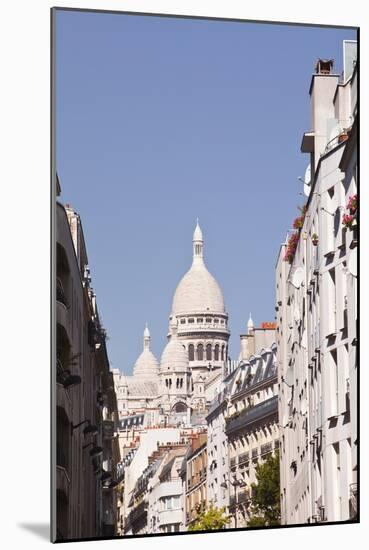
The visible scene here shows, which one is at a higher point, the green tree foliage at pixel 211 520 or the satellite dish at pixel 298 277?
the satellite dish at pixel 298 277

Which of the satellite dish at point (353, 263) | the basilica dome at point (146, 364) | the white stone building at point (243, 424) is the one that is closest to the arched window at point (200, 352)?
the white stone building at point (243, 424)

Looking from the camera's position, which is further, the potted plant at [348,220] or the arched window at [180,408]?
the potted plant at [348,220]

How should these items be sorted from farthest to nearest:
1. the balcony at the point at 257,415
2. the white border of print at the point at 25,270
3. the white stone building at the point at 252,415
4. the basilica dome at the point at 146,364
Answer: the balcony at the point at 257,415, the white stone building at the point at 252,415, the basilica dome at the point at 146,364, the white border of print at the point at 25,270

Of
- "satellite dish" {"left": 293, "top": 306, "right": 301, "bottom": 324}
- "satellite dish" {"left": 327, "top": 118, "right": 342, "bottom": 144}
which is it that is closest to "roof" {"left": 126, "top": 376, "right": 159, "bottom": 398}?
"satellite dish" {"left": 293, "top": 306, "right": 301, "bottom": 324}

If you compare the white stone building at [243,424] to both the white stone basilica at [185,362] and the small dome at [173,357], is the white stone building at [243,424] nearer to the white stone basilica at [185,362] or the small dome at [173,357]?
the white stone basilica at [185,362]

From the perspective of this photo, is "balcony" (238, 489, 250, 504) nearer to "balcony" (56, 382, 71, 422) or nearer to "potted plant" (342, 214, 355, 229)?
"balcony" (56, 382, 71, 422)

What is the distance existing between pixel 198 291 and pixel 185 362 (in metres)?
0.69

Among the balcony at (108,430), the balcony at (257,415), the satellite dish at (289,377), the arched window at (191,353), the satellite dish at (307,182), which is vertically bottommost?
the balcony at (108,430)

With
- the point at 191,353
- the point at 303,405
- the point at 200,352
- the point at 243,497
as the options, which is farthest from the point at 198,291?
the point at 243,497

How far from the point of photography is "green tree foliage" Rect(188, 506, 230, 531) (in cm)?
1524

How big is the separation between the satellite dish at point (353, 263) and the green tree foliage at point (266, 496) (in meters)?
1.93

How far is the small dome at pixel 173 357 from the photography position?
49.7 feet

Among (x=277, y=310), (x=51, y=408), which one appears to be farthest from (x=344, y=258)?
(x=51, y=408)

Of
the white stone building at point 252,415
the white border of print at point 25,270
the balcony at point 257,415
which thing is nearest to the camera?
the white border of print at point 25,270
